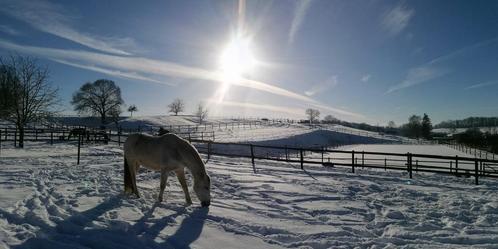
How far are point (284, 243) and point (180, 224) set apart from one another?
1.81 metres

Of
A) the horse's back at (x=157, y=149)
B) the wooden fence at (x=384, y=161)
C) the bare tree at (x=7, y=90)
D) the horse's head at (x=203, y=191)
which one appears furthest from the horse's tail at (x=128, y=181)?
the bare tree at (x=7, y=90)

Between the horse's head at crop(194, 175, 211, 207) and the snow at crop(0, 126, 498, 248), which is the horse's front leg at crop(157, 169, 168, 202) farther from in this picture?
the horse's head at crop(194, 175, 211, 207)

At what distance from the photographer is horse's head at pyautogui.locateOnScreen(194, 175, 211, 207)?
7.03m

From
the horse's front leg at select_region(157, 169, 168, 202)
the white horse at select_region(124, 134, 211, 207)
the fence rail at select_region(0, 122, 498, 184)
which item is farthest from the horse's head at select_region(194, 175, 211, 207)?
the fence rail at select_region(0, 122, 498, 184)

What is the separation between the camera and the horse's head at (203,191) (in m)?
7.03

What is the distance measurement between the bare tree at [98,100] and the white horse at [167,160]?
5845 centimetres

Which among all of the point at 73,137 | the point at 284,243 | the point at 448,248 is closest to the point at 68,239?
the point at 284,243

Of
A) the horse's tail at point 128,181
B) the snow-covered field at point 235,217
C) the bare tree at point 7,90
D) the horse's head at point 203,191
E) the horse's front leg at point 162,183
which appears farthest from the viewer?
the bare tree at point 7,90

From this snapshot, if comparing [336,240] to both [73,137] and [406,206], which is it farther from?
[73,137]

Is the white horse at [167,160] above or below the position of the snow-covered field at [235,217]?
above

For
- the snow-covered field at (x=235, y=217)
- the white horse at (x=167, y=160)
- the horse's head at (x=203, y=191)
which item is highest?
the white horse at (x=167, y=160)

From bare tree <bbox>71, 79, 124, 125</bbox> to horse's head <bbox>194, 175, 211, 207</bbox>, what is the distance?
5990cm

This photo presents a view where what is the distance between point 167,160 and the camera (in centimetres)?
737

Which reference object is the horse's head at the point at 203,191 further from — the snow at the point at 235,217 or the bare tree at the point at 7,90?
the bare tree at the point at 7,90
